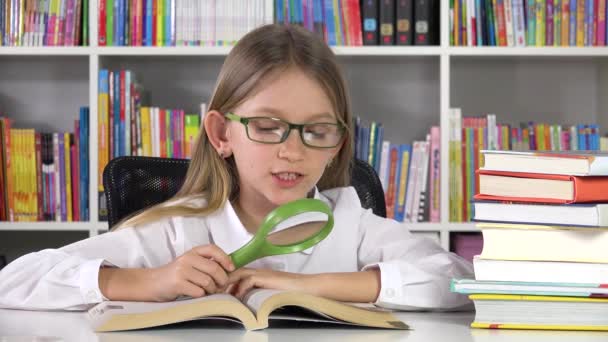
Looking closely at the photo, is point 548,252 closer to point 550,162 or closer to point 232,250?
point 550,162

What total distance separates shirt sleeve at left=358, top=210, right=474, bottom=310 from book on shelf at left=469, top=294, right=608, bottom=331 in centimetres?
16

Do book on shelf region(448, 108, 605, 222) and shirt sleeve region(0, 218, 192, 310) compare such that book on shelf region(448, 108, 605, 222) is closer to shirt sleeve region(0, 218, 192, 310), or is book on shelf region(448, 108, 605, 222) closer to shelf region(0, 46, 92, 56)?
shelf region(0, 46, 92, 56)

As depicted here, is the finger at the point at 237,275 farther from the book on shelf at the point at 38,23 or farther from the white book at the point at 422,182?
the book on shelf at the point at 38,23

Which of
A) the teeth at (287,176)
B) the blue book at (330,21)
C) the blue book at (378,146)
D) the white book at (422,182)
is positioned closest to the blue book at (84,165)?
the blue book at (330,21)

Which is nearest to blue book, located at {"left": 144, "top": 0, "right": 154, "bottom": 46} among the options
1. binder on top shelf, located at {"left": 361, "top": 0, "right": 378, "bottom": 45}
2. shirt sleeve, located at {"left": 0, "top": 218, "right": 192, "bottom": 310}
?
binder on top shelf, located at {"left": 361, "top": 0, "right": 378, "bottom": 45}

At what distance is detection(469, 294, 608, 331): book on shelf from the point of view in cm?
94

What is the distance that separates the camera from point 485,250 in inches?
37.9

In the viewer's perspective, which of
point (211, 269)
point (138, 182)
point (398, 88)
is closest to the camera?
point (211, 269)

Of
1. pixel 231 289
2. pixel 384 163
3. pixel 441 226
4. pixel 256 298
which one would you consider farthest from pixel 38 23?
pixel 256 298

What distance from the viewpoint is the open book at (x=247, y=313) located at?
900 mm

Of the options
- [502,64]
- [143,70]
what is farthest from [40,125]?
[502,64]

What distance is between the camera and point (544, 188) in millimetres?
949

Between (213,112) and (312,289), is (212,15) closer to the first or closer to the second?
(213,112)

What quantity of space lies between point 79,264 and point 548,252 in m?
0.62
